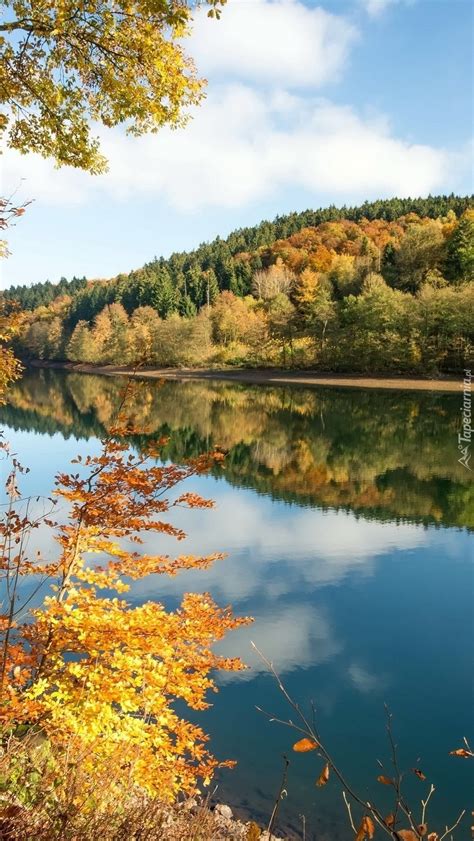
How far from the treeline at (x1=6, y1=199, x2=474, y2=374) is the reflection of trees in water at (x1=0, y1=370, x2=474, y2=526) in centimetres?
568

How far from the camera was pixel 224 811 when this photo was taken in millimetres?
5980

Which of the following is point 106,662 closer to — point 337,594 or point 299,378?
point 337,594

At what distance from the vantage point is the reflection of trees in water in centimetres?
1920

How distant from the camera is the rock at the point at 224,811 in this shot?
5.89 m

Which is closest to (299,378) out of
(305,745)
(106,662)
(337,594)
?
(337,594)

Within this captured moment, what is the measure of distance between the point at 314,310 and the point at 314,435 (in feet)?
87.9

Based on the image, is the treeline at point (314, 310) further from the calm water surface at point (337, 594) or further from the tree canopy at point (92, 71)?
the tree canopy at point (92, 71)

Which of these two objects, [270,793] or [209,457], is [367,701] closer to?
[270,793]

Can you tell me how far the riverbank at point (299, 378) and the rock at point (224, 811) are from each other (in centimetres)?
3107

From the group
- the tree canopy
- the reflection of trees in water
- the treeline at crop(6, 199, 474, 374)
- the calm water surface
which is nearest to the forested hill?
the treeline at crop(6, 199, 474, 374)

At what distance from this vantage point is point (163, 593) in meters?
11.2

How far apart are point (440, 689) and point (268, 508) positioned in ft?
32.1

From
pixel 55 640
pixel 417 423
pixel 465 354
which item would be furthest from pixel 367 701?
pixel 465 354

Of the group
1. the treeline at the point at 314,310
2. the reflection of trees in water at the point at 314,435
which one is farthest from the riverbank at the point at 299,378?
the reflection of trees in water at the point at 314,435
